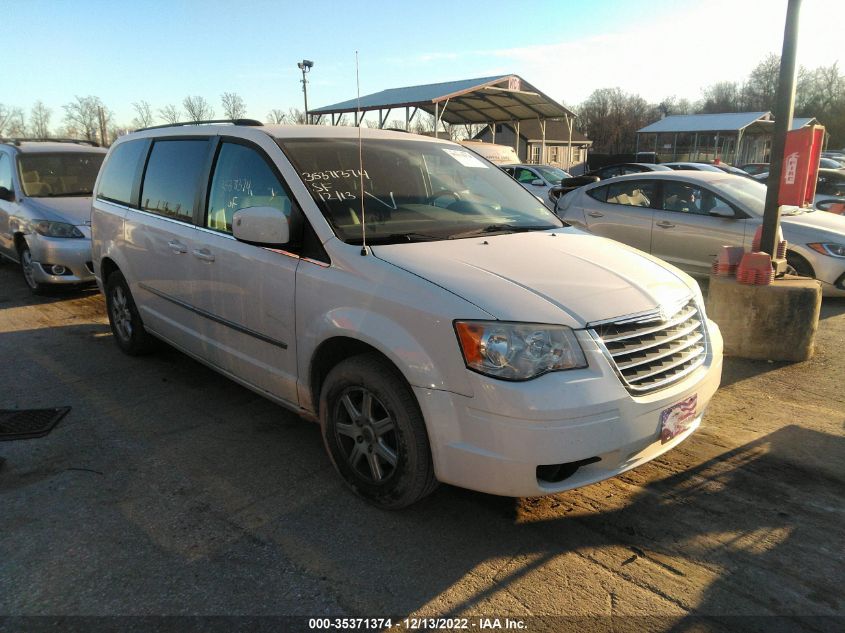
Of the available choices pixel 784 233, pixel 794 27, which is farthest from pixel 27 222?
pixel 784 233

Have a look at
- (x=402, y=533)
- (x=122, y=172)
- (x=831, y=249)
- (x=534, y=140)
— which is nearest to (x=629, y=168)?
(x=831, y=249)

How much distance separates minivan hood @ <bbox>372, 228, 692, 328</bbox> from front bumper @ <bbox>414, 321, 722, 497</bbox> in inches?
10.2

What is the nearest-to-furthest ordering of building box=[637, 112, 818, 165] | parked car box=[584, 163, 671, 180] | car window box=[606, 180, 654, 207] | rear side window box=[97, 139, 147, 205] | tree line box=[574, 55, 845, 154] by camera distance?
rear side window box=[97, 139, 147, 205] → car window box=[606, 180, 654, 207] → parked car box=[584, 163, 671, 180] → building box=[637, 112, 818, 165] → tree line box=[574, 55, 845, 154]

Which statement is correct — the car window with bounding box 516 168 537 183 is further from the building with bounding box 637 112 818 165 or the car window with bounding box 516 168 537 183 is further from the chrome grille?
the building with bounding box 637 112 818 165

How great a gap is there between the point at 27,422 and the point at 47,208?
4610mm

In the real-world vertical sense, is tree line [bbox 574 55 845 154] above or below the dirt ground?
above

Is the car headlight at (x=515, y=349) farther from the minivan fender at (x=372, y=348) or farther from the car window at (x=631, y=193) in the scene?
the car window at (x=631, y=193)

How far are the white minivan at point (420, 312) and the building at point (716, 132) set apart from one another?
31235 millimetres

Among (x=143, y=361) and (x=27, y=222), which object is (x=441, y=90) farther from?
(x=143, y=361)

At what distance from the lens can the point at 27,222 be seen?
25.0ft

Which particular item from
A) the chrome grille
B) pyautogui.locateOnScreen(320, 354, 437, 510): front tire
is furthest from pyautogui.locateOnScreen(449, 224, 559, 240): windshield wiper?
the chrome grille

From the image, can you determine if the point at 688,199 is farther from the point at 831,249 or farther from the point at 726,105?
the point at 726,105

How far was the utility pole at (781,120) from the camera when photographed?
5.12 meters

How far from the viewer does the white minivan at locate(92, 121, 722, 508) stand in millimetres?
2494
